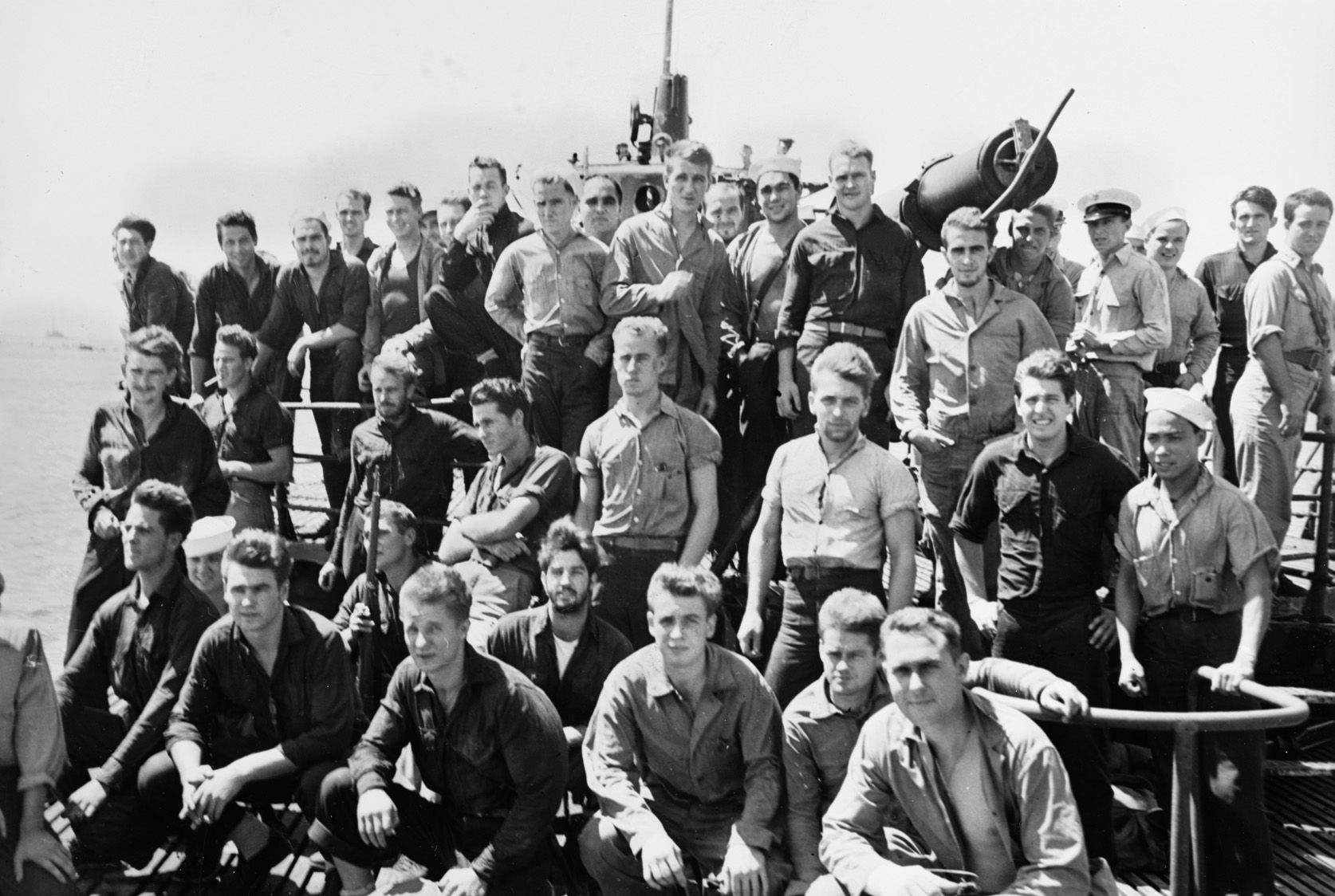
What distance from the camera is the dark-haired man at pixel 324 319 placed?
724 cm

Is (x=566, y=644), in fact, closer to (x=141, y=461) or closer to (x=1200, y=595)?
(x=1200, y=595)

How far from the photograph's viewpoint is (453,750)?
13.5 feet

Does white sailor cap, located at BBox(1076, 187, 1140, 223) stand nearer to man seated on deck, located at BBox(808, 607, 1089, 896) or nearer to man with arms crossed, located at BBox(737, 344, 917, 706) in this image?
man with arms crossed, located at BBox(737, 344, 917, 706)

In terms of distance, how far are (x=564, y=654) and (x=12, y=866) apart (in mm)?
1934

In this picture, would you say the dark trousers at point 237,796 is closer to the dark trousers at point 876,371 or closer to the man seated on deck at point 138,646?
the man seated on deck at point 138,646

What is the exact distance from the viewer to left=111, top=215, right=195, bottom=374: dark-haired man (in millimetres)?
7512

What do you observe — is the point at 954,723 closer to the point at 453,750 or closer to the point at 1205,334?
the point at 453,750

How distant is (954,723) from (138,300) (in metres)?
6.25

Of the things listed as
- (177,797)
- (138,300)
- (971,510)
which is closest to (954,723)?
(971,510)

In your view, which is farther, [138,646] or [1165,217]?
[1165,217]

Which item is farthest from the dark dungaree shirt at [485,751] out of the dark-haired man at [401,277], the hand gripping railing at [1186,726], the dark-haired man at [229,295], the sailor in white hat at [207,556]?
the dark-haired man at [229,295]

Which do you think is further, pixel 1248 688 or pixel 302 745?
pixel 302 745

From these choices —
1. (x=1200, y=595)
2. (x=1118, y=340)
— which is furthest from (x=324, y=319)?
(x=1200, y=595)

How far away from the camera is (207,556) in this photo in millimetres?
5039
